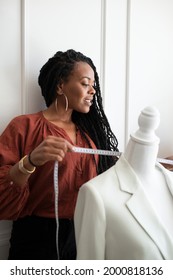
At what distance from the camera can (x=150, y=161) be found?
29.6 inches

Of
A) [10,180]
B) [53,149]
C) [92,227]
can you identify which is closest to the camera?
[92,227]

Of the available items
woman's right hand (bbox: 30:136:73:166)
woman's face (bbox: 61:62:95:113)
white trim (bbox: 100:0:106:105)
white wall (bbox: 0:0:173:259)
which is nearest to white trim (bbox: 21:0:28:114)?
white wall (bbox: 0:0:173:259)

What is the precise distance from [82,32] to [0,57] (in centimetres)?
47

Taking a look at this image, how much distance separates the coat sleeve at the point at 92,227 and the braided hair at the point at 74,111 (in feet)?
1.57

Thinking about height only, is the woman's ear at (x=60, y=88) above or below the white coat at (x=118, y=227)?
above

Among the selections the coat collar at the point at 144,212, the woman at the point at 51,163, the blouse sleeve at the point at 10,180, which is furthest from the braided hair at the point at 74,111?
the coat collar at the point at 144,212

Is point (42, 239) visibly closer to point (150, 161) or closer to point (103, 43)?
point (150, 161)

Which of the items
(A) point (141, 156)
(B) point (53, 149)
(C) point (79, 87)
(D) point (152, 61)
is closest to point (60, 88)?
(C) point (79, 87)

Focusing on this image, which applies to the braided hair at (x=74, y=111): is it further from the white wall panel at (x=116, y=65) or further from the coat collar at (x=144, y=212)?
the coat collar at (x=144, y=212)

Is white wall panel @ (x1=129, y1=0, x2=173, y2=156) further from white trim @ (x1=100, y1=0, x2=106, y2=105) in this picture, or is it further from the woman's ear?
the woman's ear

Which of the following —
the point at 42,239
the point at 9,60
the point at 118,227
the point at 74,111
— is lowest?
the point at 42,239

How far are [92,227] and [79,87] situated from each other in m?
0.59

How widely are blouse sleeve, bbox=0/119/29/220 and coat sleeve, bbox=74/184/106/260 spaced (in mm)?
322

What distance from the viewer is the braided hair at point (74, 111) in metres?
1.13
